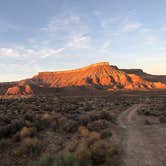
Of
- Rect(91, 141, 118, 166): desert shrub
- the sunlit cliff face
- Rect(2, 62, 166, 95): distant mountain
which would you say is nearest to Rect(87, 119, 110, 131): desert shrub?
Rect(91, 141, 118, 166): desert shrub

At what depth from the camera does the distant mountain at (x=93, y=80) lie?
105 metres

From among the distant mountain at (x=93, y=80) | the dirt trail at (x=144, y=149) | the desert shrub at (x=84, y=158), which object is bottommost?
the dirt trail at (x=144, y=149)

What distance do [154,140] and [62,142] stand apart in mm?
4853

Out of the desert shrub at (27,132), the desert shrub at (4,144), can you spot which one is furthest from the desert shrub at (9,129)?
the desert shrub at (4,144)

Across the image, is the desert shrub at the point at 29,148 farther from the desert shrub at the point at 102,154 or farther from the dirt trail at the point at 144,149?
the dirt trail at the point at 144,149

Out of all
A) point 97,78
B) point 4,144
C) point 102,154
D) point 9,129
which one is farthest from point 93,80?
point 102,154

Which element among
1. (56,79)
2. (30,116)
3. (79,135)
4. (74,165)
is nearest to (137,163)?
(74,165)

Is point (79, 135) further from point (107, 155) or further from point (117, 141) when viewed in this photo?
point (107, 155)

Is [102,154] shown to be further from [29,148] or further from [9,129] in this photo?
[9,129]

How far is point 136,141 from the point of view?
1078 cm

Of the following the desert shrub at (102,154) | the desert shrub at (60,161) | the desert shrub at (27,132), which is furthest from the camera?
the desert shrub at (27,132)

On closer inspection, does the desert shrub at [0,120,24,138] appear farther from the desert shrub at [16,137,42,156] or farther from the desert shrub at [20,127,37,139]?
the desert shrub at [16,137,42,156]

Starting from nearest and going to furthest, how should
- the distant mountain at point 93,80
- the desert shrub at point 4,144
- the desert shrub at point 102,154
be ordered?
1. the desert shrub at point 102,154
2. the desert shrub at point 4,144
3. the distant mountain at point 93,80

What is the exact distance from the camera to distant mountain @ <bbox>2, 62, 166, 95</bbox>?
105 m
